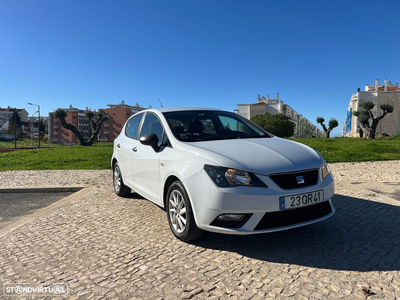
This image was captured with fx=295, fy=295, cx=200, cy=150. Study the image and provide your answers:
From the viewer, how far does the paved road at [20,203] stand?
5043 mm

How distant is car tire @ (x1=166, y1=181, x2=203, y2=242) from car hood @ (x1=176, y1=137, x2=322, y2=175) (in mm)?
500

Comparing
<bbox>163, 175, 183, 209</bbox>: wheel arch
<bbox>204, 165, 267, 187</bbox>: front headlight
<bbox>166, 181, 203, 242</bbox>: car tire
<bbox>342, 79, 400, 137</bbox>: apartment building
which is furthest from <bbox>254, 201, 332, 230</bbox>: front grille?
<bbox>342, 79, 400, 137</bbox>: apartment building

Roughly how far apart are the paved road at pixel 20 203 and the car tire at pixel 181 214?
9.29 feet

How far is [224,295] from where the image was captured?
2.37 m

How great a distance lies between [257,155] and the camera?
10.6 ft

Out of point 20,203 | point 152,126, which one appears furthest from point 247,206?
point 20,203

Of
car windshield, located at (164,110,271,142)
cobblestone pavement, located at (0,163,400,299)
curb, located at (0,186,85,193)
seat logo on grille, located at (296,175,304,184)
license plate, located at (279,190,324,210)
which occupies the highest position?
car windshield, located at (164,110,271,142)

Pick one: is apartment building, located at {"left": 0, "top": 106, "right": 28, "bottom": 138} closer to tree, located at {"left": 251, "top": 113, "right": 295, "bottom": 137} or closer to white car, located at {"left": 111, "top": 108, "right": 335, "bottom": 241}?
tree, located at {"left": 251, "top": 113, "right": 295, "bottom": 137}

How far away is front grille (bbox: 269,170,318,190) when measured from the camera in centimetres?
297

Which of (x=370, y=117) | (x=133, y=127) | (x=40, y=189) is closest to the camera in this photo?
(x=133, y=127)

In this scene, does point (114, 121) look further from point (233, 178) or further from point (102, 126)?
point (233, 178)

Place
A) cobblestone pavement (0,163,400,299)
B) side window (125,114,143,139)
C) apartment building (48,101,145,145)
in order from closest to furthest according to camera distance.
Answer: cobblestone pavement (0,163,400,299)
side window (125,114,143,139)
apartment building (48,101,145,145)

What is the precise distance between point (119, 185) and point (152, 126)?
1.95m

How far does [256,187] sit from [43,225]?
3297mm
